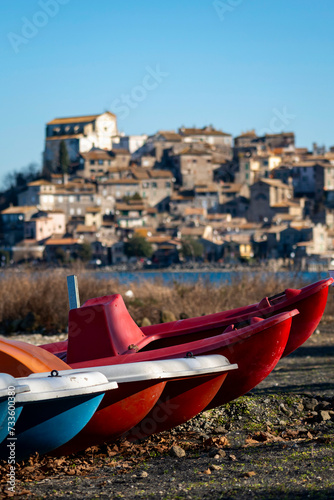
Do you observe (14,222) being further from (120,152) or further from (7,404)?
(7,404)

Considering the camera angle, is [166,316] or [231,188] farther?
[231,188]

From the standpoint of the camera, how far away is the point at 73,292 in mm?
8461

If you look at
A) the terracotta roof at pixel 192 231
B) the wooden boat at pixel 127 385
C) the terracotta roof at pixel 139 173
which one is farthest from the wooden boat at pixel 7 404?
the terracotta roof at pixel 139 173

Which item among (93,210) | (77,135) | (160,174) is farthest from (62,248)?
(77,135)

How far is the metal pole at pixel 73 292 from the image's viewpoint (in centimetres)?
830

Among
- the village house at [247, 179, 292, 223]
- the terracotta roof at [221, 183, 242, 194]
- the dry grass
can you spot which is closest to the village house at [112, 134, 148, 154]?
the terracotta roof at [221, 183, 242, 194]

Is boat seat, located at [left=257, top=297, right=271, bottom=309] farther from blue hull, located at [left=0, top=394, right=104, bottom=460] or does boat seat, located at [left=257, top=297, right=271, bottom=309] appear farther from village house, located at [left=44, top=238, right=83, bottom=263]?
village house, located at [left=44, top=238, right=83, bottom=263]

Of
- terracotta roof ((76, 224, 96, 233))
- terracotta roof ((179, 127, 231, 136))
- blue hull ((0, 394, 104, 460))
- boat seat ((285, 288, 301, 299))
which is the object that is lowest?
terracotta roof ((76, 224, 96, 233))

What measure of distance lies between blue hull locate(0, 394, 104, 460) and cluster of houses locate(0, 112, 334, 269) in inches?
3133

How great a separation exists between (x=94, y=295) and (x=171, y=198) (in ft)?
288

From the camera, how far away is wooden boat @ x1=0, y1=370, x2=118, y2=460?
545cm

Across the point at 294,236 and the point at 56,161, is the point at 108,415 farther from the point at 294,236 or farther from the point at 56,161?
the point at 56,161

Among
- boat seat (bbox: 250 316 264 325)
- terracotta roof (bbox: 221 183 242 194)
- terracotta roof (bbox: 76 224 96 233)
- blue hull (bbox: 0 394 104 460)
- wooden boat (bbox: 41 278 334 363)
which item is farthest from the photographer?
terracotta roof (bbox: 221 183 242 194)

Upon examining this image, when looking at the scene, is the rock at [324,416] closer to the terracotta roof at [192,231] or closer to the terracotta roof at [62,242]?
the terracotta roof at [62,242]
